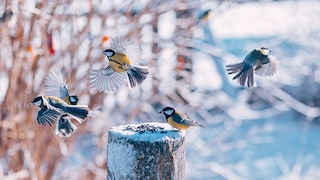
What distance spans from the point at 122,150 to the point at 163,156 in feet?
0.31

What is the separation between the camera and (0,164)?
3611mm

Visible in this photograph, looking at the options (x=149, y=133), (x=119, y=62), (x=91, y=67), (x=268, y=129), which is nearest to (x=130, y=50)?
(x=119, y=62)

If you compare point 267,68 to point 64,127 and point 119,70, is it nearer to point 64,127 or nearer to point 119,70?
point 119,70

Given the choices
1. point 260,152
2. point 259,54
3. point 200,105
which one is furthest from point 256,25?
point 259,54

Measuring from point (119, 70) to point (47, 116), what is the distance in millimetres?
285

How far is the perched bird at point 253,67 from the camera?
188 cm

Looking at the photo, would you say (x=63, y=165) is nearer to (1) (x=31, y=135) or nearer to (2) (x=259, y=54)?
(1) (x=31, y=135)

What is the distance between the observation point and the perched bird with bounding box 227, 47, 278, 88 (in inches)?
74.1

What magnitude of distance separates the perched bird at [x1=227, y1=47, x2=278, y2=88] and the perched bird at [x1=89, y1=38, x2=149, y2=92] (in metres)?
0.29

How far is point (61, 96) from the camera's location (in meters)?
1.94

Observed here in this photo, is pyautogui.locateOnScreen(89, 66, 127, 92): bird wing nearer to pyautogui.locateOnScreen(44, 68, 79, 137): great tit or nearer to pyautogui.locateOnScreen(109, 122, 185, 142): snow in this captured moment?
pyautogui.locateOnScreen(44, 68, 79, 137): great tit

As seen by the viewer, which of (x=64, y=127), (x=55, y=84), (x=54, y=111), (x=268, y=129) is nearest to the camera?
(x=54, y=111)

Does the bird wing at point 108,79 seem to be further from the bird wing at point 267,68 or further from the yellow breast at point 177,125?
the bird wing at point 267,68

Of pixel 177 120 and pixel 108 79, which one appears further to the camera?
pixel 108 79
